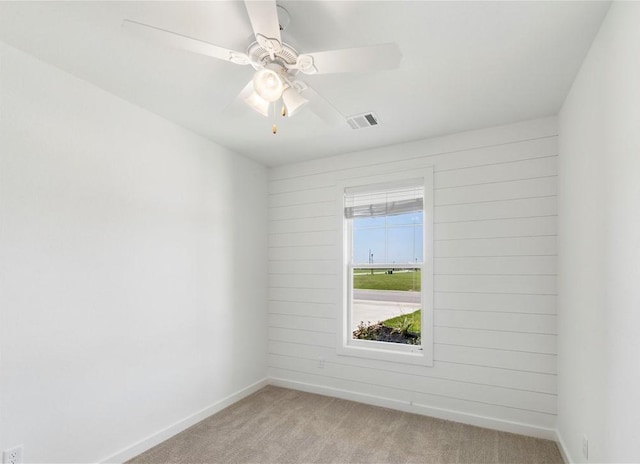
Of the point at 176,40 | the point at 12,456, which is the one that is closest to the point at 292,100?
the point at 176,40

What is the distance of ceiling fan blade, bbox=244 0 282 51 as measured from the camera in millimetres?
1327

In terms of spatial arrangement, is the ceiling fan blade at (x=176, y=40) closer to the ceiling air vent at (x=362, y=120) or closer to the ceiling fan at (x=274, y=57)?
the ceiling fan at (x=274, y=57)

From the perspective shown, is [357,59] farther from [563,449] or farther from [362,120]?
[563,449]

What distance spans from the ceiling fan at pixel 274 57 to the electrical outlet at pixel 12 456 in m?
2.26

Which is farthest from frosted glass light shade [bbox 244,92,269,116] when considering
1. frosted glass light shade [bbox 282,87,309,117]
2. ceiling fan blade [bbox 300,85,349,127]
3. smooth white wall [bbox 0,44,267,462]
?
smooth white wall [bbox 0,44,267,462]

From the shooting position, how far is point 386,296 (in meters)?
3.59

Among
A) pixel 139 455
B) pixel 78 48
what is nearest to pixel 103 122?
pixel 78 48

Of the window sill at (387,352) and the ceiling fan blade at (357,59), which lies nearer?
the ceiling fan blade at (357,59)

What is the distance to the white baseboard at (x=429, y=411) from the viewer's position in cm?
277

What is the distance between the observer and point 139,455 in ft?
8.28

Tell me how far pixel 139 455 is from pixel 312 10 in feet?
10.1

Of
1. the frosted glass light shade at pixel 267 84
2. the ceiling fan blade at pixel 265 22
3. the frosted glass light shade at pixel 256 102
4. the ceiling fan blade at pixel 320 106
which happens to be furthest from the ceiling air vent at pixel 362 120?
the ceiling fan blade at pixel 265 22

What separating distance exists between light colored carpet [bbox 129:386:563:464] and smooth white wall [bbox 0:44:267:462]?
29cm

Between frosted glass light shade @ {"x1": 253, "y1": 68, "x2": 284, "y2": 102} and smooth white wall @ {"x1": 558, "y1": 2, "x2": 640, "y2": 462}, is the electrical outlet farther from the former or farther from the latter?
smooth white wall @ {"x1": 558, "y1": 2, "x2": 640, "y2": 462}
